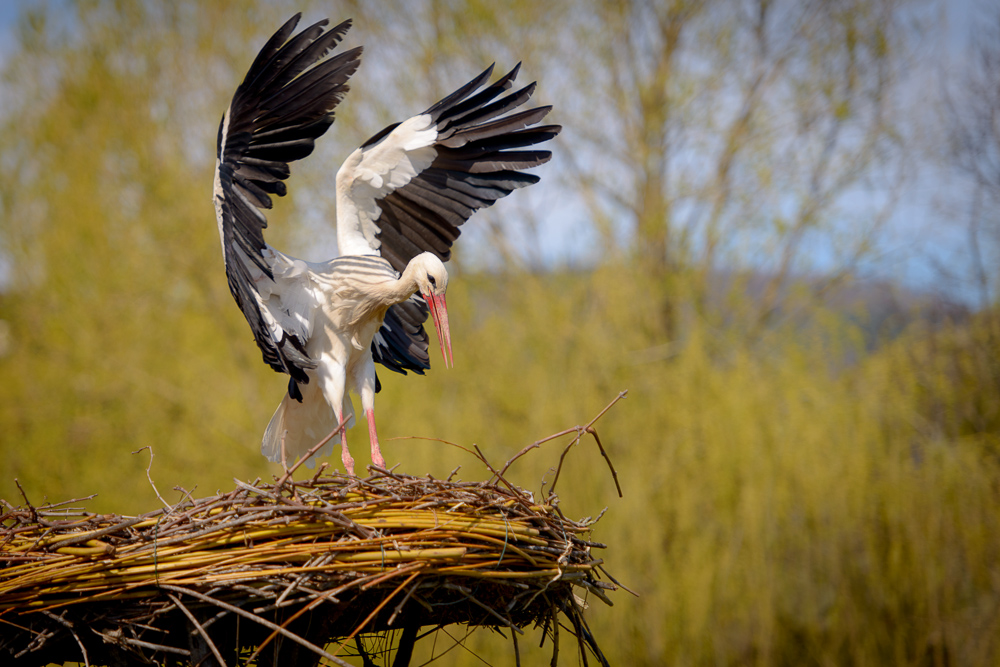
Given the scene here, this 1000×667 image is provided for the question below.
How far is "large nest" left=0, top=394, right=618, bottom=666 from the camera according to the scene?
1.77 m

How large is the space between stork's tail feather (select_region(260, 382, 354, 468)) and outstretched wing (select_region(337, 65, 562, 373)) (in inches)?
14.6

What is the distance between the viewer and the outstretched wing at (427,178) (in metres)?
3.23

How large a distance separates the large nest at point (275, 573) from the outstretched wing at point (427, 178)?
1664 mm

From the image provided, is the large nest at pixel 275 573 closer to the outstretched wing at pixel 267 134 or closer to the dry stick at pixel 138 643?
the dry stick at pixel 138 643

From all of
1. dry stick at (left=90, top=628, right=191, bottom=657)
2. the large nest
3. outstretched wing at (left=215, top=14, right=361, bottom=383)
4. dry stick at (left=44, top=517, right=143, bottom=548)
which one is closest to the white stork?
outstretched wing at (left=215, top=14, right=361, bottom=383)

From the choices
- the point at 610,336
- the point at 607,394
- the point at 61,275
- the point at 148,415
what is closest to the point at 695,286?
the point at 610,336

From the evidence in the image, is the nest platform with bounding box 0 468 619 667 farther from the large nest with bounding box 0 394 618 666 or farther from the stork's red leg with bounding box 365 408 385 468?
the stork's red leg with bounding box 365 408 385 468

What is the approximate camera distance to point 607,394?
852cm

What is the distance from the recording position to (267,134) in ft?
9.53

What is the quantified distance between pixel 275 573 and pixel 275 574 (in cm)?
1

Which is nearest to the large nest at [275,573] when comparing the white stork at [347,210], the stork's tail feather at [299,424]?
the white stork at [347,210]

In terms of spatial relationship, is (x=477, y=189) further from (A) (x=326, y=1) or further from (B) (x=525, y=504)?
(A) (x=326, y=1)

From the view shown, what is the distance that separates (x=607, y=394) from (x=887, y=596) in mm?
3373

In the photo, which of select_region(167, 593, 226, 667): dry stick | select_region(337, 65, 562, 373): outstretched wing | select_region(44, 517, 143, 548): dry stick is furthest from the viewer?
select_region(337, 65, 562, 373): outstretched wing
